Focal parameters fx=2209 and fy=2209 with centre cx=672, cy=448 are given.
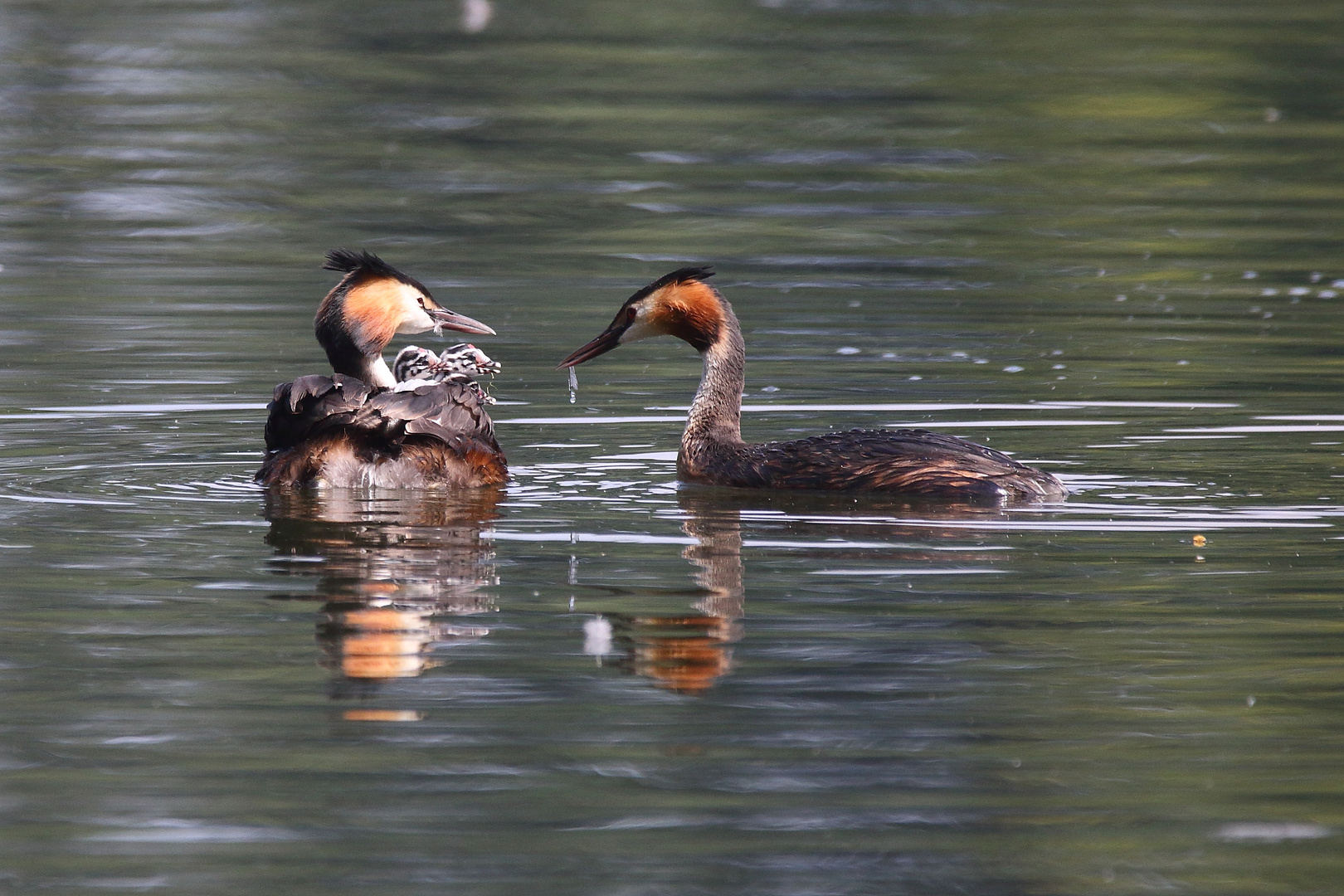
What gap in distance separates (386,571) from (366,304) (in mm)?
2463

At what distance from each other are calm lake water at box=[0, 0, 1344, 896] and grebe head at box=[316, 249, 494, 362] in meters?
0.79

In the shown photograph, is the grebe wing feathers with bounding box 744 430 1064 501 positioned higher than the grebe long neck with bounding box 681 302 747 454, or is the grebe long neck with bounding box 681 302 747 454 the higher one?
the grebe long neck with bounding box 681 302 747 454

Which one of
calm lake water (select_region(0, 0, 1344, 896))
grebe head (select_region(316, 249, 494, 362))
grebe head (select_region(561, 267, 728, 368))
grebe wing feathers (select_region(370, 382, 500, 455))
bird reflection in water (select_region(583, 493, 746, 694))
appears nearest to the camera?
calm lake water (select_region(0, 0, 1344, 896))

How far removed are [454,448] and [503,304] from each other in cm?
499

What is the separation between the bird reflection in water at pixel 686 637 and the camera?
20.9ft

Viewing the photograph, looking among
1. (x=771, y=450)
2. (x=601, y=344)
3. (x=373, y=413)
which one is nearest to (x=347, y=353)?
(x=373, y=413)

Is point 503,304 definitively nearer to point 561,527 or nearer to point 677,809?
point 561,527

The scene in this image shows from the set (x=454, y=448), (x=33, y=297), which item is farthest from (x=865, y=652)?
(x=33, y=297)

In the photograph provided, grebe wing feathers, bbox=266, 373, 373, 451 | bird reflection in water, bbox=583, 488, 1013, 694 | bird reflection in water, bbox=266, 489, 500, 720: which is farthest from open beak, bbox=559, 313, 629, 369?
grebe wing feathers, bbox=266, 373, 373, 451

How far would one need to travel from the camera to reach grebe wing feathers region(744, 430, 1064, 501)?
8.69 meters

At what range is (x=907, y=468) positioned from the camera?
884 cm

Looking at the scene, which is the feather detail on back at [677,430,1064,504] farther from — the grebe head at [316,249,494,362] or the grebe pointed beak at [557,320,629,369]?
the grebe head at [316,249,494,362]

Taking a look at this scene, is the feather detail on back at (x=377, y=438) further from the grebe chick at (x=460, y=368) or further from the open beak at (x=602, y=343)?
the open beak at (x=602, y=343)

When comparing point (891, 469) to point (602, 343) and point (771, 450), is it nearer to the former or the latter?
point (771, 450)
